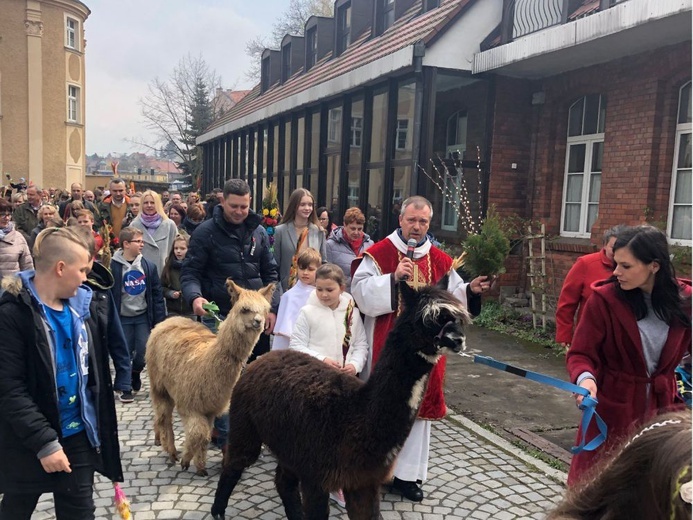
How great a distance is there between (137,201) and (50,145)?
2952 cm

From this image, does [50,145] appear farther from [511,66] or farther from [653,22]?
[653,22]

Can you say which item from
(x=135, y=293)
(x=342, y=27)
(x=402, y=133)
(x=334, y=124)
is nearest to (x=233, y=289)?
(x=135, y=293)

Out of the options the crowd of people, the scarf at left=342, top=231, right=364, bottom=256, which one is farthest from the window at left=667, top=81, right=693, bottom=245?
the scarf at left=342, top=231, right=364, bottom=256

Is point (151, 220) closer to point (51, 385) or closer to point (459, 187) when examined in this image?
point (51, 385)

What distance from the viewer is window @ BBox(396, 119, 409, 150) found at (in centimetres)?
1142

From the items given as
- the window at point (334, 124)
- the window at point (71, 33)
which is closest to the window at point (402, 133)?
the window at point (334, 124)

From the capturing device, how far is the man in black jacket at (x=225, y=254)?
4.98 m

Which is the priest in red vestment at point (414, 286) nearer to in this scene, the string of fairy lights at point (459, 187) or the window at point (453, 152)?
the string of fairy lights at point (459, 187)

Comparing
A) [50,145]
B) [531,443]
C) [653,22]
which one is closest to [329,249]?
[531,443]

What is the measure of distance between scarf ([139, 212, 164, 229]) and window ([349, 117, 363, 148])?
23.2 ft

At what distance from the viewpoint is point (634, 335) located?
3090 millimetres

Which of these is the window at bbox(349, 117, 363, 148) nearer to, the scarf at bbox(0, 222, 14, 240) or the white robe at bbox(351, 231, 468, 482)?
the scarf at bbox(0, 222, 14, 240)

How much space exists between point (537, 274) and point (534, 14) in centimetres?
464

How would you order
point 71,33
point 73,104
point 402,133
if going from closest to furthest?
1. point 402,133
2. point 71,33
3. point 73,104
